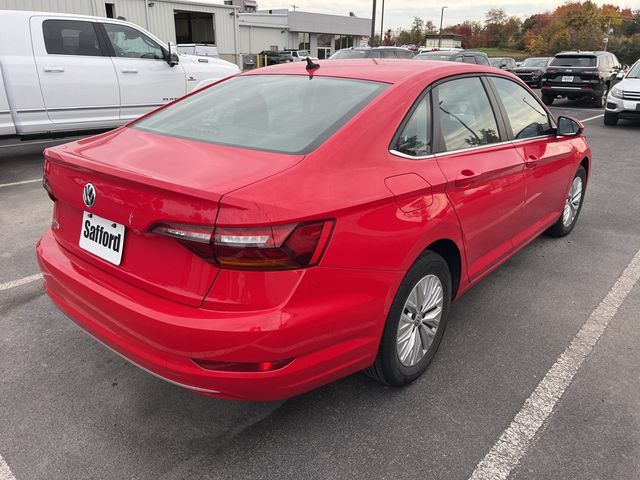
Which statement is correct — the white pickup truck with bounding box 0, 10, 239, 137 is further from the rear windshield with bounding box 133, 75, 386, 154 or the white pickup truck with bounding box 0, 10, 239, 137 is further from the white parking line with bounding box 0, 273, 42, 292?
the rear windshield with bounding box 133, 75, 386, 154

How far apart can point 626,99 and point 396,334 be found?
1209 centimetres

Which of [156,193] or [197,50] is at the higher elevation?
[197,50]

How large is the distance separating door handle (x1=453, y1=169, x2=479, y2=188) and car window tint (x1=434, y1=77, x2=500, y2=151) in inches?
6.0

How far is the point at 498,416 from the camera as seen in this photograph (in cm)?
251

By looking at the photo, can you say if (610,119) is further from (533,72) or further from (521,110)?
(533,72)

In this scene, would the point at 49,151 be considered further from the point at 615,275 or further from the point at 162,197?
the point at 615,275

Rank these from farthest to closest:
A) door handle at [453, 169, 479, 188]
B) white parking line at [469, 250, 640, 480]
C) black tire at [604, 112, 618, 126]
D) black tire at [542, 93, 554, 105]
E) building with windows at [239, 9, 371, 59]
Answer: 1. building with windows at [239, 9, 371, 59]
2. black tire at [542, 93, 554, 105]
3. black tire at [604, 112, 618, 126]
4. door handle at [453, 169, 479, 188]
5. white parking line at [469, 250, 640, 480]

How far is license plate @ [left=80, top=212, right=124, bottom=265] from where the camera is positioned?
2.17 metres

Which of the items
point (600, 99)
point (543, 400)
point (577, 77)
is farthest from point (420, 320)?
point (600, 99)

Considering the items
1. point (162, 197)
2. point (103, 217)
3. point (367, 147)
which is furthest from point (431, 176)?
point (103, 217)

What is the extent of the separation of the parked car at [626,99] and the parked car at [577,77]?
3419 millimetres

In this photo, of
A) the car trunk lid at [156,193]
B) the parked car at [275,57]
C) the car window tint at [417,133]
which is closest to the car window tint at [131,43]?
the car trunk lid at [156,193]

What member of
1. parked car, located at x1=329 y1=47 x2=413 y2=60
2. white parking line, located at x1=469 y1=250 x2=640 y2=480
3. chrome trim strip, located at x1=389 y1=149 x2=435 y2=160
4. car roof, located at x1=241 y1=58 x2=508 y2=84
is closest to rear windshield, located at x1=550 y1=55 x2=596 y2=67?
parked car, located at x1=329 y1=47 x2=413 y2=60

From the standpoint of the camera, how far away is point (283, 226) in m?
1.88
